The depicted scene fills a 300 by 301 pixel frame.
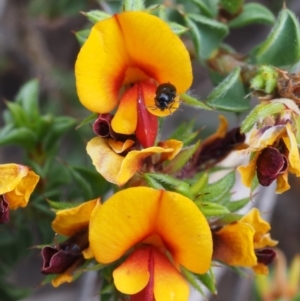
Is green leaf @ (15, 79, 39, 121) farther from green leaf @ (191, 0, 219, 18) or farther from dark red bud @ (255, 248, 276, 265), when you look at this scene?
dark red bud @ (255, 248, 276, 265)

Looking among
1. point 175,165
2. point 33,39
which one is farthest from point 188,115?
point 175,165

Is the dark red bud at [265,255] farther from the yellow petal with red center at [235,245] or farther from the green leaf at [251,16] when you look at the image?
the green leaf at [251,16]

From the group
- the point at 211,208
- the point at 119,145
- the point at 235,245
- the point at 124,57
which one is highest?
the point at 124,57

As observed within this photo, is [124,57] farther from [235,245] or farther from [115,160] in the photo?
[235,245]

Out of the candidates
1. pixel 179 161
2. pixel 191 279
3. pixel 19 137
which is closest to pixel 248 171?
pixel 179 161

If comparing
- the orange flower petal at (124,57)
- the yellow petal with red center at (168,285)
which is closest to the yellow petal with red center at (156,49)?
the orange flower petal at (124,57)
